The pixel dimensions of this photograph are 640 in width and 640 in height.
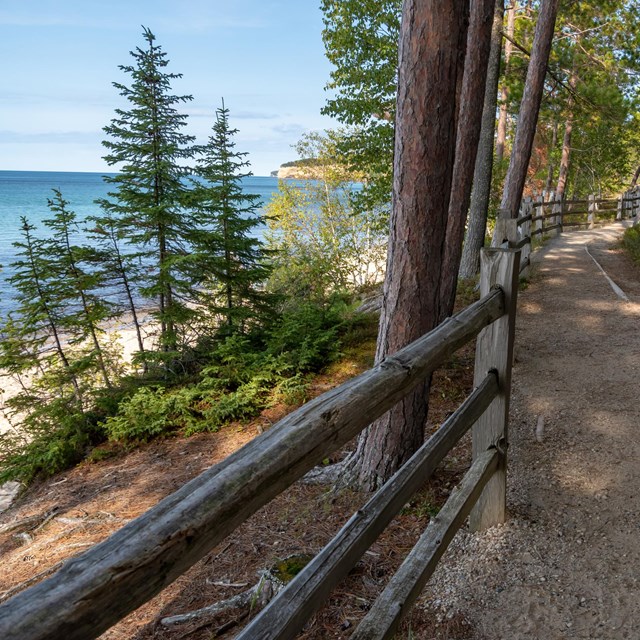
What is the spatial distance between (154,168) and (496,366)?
23.2 ft

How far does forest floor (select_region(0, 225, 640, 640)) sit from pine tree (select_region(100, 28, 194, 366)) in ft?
9.78

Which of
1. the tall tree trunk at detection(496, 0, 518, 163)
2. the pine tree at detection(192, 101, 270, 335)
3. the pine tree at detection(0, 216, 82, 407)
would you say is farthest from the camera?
the tall tree trunk at detection(496, 0, 518, 163)

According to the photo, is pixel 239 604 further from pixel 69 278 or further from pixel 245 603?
pixel 69 278

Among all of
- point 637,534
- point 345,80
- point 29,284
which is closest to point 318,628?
point 637,534

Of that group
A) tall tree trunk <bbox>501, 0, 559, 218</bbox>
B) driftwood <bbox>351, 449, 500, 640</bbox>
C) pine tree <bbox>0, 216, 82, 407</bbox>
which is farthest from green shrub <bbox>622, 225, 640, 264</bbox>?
pine tree <bbox>0, 216, 82, 407</bbox>

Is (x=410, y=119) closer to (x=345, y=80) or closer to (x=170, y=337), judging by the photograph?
(x=170, y=337)

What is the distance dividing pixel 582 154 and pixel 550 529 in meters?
33.0

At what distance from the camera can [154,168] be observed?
8.28 metres

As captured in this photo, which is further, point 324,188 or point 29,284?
point 324,188

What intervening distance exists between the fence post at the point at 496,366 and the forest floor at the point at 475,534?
0.15 meters

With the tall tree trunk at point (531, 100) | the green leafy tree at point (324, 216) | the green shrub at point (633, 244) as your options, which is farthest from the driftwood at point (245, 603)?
the green leafy tree at point (324, 216)

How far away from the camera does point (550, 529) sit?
10.5 ft

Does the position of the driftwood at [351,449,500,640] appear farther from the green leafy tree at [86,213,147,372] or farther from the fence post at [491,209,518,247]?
the green leafy tree at [86,213,147,372]

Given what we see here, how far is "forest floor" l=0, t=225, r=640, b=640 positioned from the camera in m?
2.62
